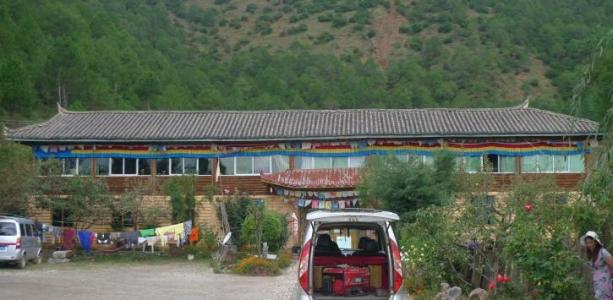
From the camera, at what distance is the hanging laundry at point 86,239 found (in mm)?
30188

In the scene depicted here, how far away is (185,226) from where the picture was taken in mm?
Result: 31094

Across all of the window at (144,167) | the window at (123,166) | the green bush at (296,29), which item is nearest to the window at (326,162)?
the window at (144,167)

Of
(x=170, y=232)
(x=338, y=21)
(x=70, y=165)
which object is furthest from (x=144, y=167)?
(x=338, y=21)

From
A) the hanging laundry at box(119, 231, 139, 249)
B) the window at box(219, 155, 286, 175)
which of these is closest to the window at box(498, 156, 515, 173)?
the window at box(219, 155, 286, 175)

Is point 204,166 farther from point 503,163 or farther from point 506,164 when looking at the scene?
point 506,164

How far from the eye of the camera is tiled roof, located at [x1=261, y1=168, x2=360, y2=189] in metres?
31.3

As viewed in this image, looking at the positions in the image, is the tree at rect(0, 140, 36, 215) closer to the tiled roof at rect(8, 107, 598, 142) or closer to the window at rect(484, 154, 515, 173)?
the tiled roof at rect(8, 107, 598, 142)

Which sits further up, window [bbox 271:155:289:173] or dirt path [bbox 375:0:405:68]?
dirt path [bbox 375:0:405:68]

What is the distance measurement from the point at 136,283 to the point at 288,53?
209 ft

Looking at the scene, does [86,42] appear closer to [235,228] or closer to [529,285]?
[235,228]

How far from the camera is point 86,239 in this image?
30219 millimetres

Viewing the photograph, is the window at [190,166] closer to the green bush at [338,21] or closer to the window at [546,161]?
the window at [546,161]

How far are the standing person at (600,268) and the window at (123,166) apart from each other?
26.2m

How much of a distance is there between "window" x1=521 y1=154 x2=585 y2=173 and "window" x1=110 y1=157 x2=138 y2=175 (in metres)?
16.7
